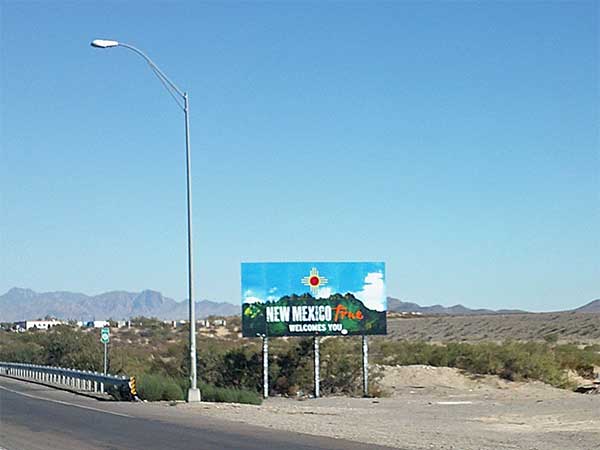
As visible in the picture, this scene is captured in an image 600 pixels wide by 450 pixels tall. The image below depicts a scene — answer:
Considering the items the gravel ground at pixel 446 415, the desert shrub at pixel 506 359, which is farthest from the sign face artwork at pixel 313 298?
the desert shrub at pixel 506 359

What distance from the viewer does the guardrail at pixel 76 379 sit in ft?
116

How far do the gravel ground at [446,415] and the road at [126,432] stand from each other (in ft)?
4.03

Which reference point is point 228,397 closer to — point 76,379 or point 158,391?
point 158,391

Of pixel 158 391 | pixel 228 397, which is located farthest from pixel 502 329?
pixel 158 391

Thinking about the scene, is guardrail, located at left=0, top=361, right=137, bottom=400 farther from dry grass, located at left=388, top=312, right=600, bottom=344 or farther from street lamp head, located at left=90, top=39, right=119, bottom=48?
dry grass, located at left=388, top=312, right=600, bottom=344

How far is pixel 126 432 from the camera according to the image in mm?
22328

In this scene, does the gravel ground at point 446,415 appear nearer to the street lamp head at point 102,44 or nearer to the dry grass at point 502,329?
the street lamp head at point 102,44

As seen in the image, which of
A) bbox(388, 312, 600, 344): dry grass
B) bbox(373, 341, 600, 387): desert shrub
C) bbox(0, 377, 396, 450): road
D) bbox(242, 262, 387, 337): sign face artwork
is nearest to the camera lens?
bbox(0, 377, 396, 450): road

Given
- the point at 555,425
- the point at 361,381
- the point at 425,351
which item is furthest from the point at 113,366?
the point at 555,425

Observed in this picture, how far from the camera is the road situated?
782 inches

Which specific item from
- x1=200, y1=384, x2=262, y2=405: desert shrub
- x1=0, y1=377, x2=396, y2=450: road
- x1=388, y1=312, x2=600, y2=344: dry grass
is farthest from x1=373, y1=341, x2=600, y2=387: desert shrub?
x1=388, y1=312, x2=600, y2=344: dry grass

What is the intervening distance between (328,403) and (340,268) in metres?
5.98

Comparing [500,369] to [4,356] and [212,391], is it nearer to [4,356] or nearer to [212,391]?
[212,391]

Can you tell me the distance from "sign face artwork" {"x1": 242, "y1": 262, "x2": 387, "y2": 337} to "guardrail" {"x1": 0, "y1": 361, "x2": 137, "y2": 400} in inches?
230
